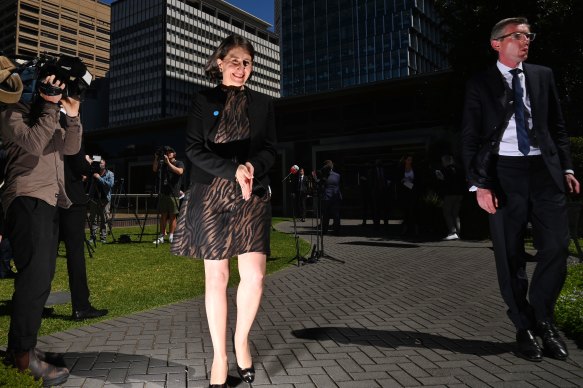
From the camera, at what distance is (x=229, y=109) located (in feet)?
8.16

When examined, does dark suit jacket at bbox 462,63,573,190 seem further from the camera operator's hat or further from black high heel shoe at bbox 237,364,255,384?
the camera operator's hat

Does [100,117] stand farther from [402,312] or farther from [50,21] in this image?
[402,312]

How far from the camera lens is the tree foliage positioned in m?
Answer: 11.4

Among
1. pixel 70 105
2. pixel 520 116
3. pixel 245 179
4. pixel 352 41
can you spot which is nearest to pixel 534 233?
pixel 520 116

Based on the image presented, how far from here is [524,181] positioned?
3.05 metres

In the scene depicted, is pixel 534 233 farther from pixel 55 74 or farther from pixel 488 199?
pixel 55 74

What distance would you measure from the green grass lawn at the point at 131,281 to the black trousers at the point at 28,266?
1.13 meters

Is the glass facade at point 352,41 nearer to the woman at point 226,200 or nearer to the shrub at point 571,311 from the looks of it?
the shrub at point 571,311

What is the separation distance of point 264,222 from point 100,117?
12571 cm

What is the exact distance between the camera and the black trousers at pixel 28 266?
2.45 metres

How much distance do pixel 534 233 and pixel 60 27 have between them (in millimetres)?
144045

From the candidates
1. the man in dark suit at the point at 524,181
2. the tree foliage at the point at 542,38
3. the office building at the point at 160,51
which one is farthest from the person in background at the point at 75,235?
the office building at the point at 160,51

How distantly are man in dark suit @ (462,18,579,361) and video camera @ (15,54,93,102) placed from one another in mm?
2742

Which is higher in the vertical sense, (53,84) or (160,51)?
(160,51)
